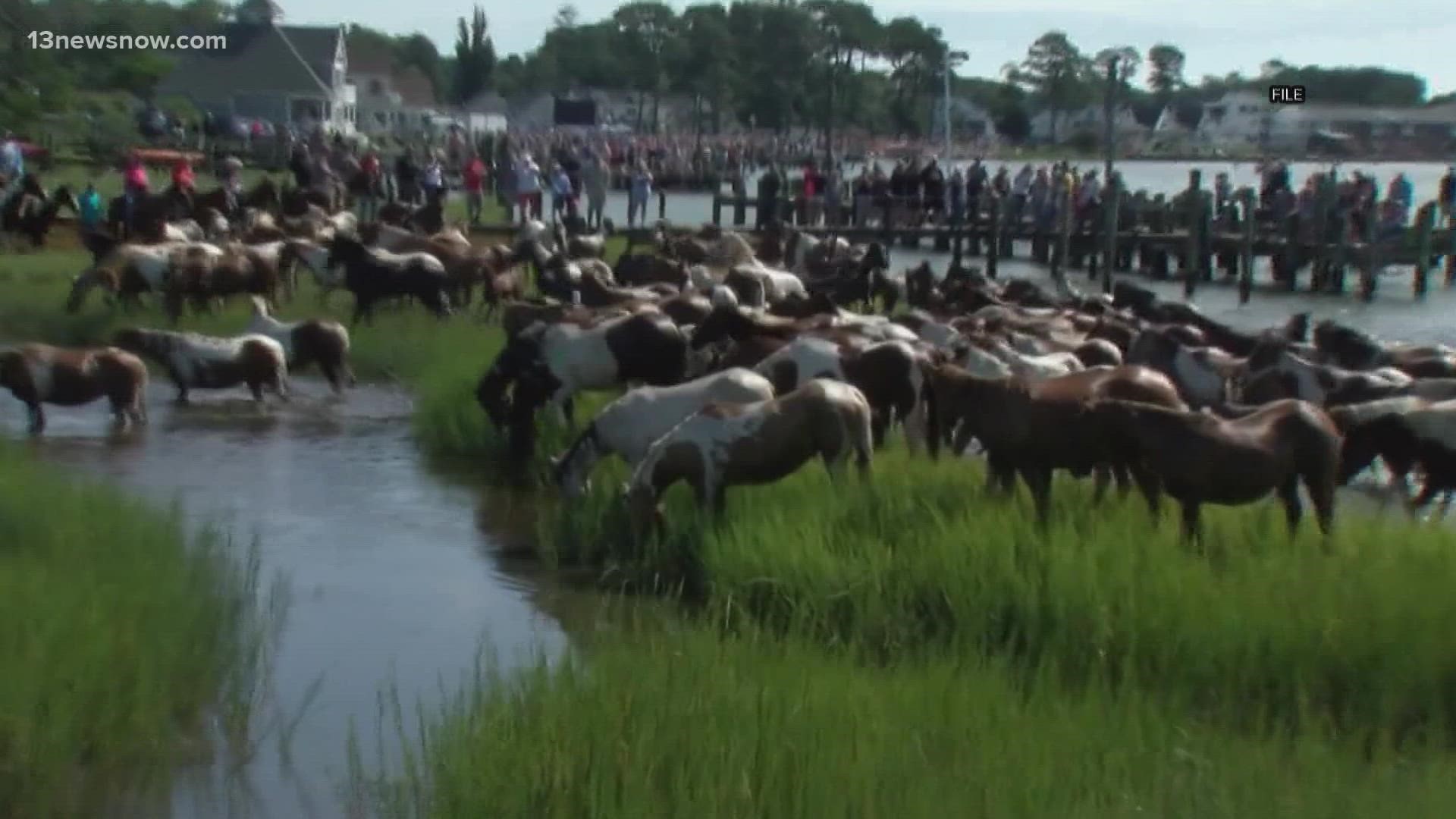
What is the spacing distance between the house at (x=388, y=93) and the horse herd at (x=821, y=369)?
67.4 metres

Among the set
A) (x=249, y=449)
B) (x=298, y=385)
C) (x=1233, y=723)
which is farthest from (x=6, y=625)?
(x=298, y=385)

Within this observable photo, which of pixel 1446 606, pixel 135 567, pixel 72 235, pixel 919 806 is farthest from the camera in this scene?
pixel 72 235

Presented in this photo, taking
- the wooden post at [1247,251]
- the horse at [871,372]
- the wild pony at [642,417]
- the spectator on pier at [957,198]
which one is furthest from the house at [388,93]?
the wild pony at [642,417]

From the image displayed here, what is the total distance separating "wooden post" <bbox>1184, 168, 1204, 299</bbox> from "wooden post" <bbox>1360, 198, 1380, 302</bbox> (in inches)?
113

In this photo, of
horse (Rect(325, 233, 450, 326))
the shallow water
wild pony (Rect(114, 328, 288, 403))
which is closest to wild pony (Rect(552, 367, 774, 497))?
the shallow water

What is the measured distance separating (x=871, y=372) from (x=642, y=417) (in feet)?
6.47

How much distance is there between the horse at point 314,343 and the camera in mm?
19562

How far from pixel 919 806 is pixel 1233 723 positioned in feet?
7.76

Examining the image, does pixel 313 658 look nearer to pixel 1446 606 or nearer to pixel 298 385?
pixel 1446 606

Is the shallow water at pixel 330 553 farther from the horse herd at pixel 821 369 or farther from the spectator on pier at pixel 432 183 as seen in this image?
the spectator on pier at pixel 432 183

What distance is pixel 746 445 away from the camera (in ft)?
39.3

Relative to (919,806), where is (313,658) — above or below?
below

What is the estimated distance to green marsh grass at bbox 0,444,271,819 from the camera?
7.75 meters

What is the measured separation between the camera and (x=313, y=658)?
1022 cm
